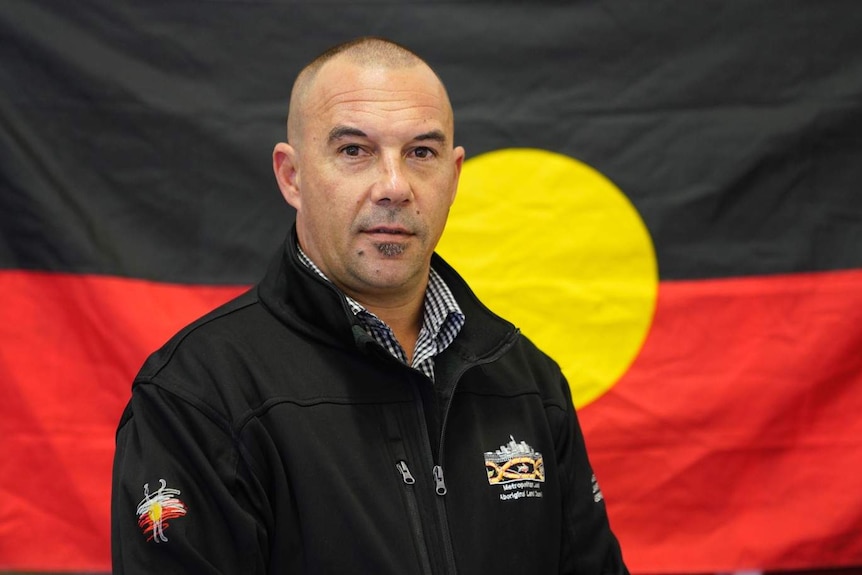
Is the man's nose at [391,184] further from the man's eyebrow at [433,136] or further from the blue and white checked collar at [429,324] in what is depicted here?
the blue and white checked collar at [429,324]

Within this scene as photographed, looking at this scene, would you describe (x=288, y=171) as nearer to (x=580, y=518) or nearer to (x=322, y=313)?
(x=322, y=313)

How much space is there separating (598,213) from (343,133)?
2.90 feet

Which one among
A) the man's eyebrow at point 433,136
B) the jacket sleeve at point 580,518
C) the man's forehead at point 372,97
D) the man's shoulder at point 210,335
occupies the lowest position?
the jacket sleeve at point 580,518

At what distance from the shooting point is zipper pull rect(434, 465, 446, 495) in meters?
1.49

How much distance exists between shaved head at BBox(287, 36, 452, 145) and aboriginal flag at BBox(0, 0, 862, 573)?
24.1 inches

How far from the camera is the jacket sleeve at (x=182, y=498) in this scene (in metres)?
1.34

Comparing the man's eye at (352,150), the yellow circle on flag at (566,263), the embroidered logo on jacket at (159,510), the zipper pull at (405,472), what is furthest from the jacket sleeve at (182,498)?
the yellow circle on flag at (566,263)

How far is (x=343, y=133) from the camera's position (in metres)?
1.57

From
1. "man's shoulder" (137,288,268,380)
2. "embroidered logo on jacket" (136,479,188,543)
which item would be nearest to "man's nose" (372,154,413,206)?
"man's shoulder" (137,288,268,380)

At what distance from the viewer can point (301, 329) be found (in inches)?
60.9

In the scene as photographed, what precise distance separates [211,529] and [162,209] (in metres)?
1.05

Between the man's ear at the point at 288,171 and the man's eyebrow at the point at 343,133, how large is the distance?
0.35 ft

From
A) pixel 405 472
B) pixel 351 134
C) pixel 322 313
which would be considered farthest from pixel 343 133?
pixel 405 472

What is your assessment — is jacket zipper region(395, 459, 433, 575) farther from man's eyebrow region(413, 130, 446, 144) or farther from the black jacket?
man's eyebrow region(413, 130, 446, 144)
